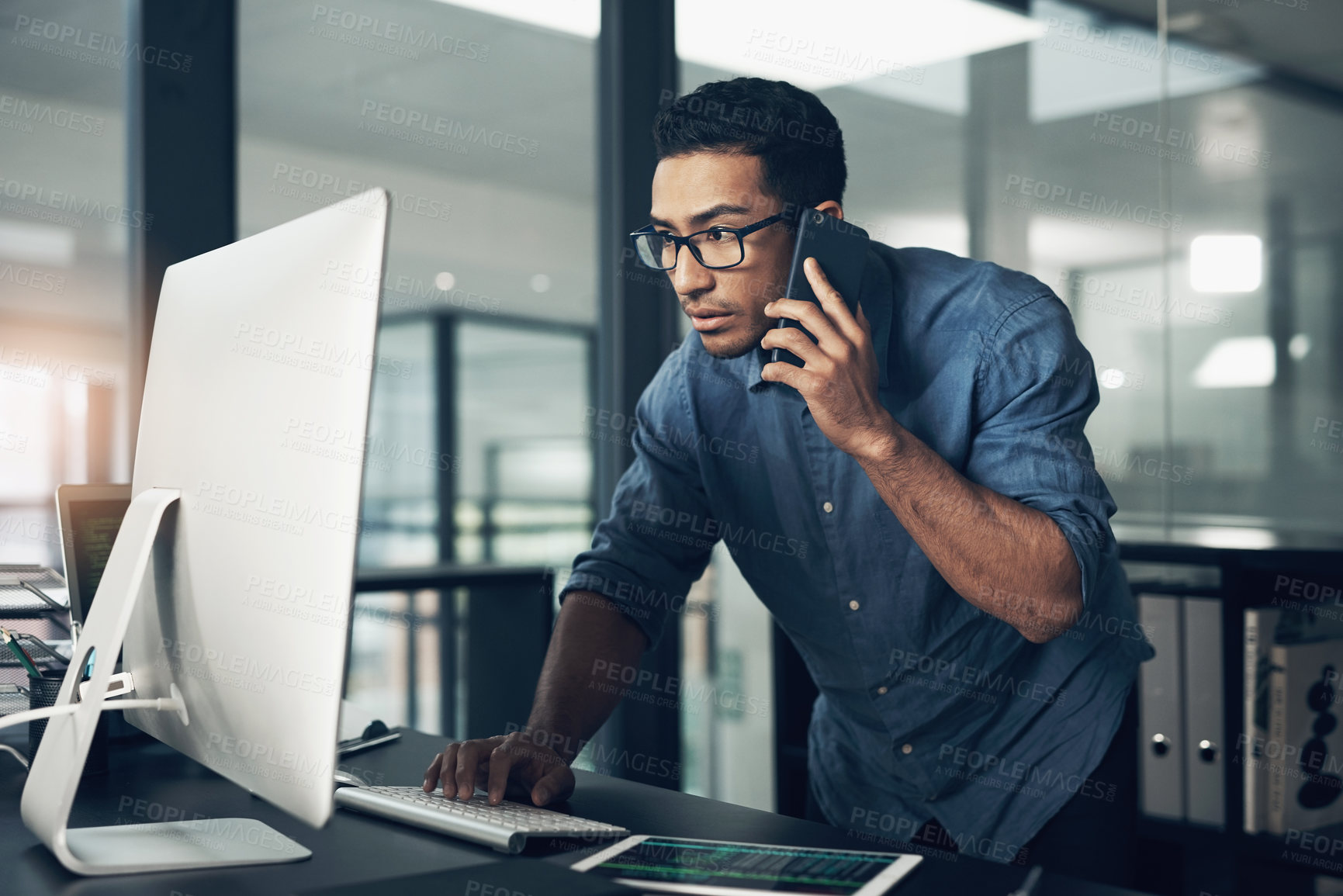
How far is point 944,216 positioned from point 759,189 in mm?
1481

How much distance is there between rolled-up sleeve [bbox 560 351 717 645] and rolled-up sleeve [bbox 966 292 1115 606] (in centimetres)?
43

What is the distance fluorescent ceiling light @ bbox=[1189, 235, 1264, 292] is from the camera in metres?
2.35

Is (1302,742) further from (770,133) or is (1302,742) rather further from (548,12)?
(548,12)

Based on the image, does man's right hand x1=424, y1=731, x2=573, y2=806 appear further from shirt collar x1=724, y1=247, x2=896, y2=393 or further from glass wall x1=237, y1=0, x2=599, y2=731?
glass wall x1=237, y1=0, x2=599, y2=731

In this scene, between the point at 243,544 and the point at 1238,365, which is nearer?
the point at 243,544

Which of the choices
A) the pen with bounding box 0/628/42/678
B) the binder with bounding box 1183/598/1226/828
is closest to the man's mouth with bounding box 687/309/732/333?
the pen with bounding box 0/628/42/678

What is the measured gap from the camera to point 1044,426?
48.5 inches

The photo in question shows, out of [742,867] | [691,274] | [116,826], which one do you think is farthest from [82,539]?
[742,867]

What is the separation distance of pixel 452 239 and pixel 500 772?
4.58m

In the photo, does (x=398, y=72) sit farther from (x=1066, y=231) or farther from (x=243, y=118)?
(x=1066, y=231)

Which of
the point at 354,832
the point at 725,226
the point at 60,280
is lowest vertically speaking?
the point at 354,832

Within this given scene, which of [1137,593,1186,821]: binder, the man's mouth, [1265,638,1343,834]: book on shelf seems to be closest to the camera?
the man's mouth

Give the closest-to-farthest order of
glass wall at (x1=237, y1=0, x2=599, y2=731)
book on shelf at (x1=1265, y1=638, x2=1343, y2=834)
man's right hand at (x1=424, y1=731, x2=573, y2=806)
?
man's right hand at (x1=424, y1=731, x2=573, y2=806)
book on shelf at (x1=1265, y1=638, x2=1343, y2=834)
glass wall at (x1=237, y1=0, x2=599, y2=731)

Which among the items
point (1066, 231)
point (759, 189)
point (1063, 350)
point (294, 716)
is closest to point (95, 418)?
point (759, 189)
